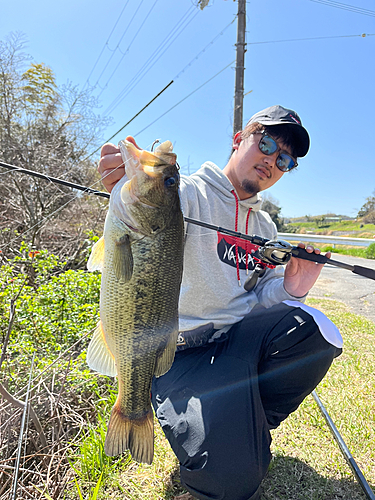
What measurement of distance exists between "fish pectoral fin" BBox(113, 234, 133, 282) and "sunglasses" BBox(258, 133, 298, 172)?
1.51 meters

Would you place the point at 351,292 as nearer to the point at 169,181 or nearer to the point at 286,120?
the point at 286,120

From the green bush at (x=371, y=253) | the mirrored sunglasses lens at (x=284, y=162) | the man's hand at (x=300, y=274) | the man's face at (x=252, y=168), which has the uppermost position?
the green bush at (x=371, y=253)

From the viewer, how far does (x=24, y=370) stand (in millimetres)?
2918

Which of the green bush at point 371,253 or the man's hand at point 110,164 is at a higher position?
the green bush at point 371,253

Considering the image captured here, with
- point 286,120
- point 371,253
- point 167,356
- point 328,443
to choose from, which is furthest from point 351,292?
point 371,253

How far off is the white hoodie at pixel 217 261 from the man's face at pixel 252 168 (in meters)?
0.10

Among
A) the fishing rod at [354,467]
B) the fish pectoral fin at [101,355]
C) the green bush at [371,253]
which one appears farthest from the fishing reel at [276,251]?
the green bush at [371,253]

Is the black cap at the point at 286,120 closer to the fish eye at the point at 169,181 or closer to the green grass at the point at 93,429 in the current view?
the fish eye at the point at 169,181

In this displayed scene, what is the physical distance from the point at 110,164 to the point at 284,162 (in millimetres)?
1485

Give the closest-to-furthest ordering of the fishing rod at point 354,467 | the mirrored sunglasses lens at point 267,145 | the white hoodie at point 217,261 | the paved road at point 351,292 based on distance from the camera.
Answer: the fishing rod at point 354,467
the white hoodie at point 217,261
the mirrored sunglasses lens at point 267,145
the paved road at point 351,292

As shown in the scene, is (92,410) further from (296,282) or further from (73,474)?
(296,282)

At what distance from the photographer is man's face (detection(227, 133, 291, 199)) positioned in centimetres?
245

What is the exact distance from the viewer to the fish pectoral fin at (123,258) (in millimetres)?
1355

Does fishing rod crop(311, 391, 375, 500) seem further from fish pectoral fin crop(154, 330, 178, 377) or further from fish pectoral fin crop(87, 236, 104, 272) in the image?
fish pectoral fin crop(87, 236, 104, 272)
